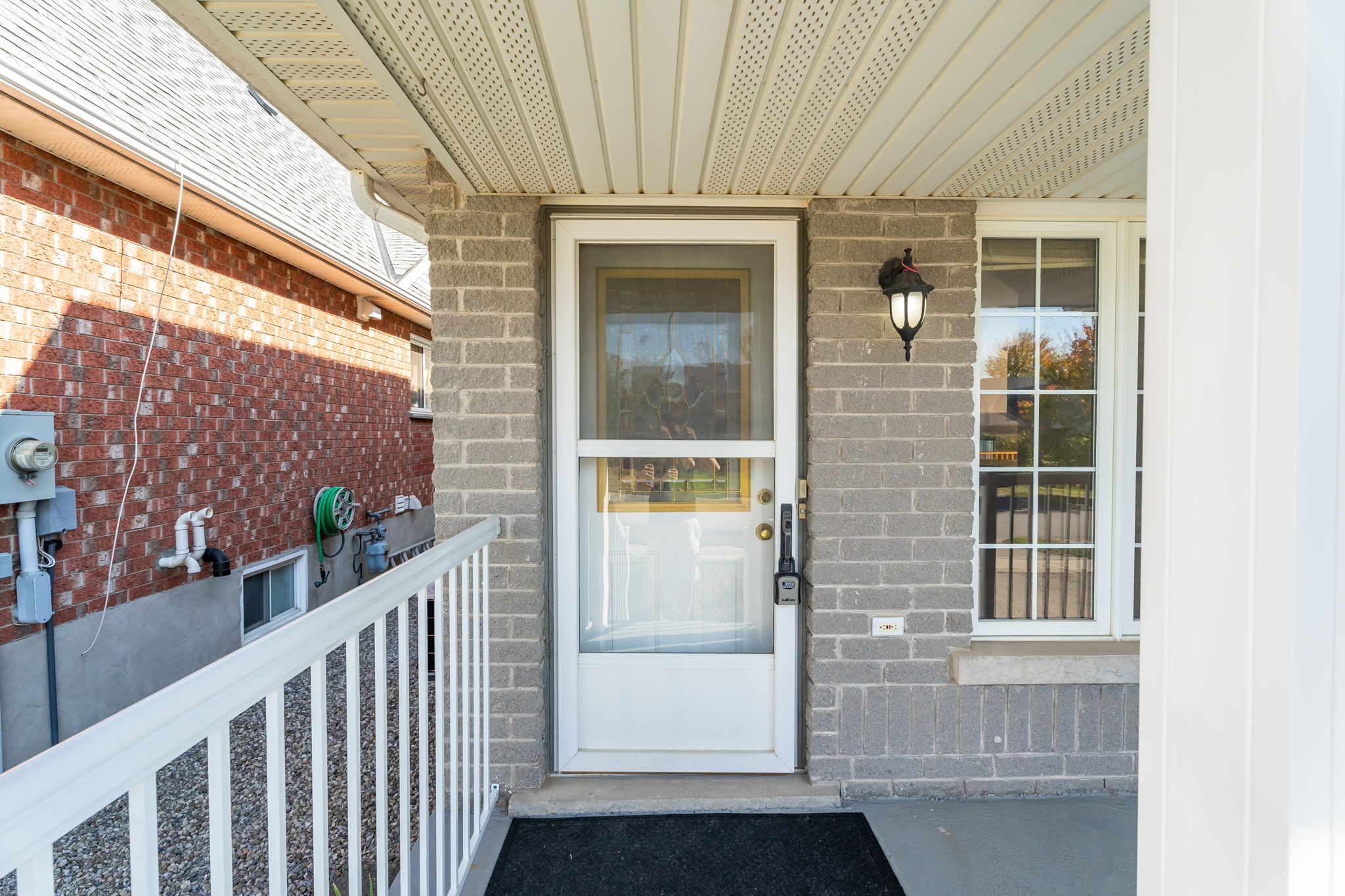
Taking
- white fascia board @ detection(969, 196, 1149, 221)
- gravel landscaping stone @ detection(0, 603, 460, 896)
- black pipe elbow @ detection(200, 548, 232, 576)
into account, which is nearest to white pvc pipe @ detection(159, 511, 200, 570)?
black pipe elbow @ detection(200, 548, 232, 576)

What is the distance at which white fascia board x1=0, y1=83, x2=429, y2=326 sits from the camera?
244cm

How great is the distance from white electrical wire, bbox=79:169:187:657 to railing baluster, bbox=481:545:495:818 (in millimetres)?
2570

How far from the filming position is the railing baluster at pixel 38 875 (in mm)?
523

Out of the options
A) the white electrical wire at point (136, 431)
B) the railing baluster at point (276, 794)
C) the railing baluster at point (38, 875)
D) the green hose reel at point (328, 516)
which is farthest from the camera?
the green hose reel at point (328, 516)

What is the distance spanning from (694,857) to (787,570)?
1.09m

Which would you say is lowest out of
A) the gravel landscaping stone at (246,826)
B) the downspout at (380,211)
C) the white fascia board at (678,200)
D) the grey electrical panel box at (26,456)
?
the gravel landscaping stone at (246,826)

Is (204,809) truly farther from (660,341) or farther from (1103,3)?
(1103,3)

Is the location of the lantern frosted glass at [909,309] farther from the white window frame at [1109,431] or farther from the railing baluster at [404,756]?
the railing baluster at [404,756]

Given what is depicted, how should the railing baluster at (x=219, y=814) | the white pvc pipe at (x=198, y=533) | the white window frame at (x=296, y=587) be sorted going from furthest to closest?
the white window frame at (x=296, y=587), the white pvc pipe at (x=198, y=533), the railing baluster at (x=219, y=814)

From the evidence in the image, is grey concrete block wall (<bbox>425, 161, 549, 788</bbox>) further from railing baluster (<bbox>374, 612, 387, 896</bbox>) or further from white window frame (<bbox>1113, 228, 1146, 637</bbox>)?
white window frame (<bbox>1113, 228, 1146, 637</bbox>)

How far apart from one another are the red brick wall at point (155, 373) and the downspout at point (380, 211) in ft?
5.84

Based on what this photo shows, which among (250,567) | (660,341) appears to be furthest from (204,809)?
(660,341)

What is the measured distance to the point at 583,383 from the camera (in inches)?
93.3

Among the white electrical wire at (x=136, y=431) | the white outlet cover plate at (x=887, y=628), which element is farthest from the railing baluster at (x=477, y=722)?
the white electrical wire at (x=136, y=431)
